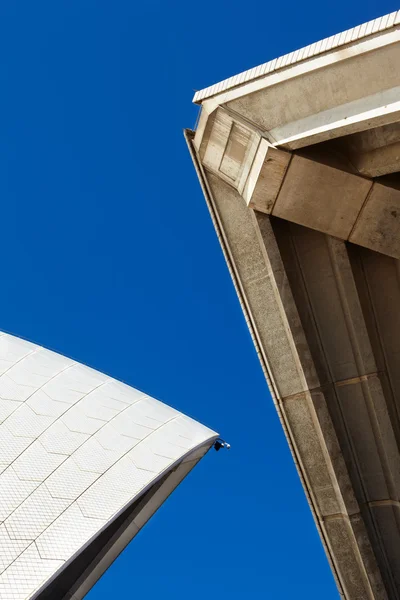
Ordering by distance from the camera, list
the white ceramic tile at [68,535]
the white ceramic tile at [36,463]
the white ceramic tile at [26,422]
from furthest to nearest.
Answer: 1. the white ceramic tile at [26,422]
2. the white ceramic tile at [36,463]
3. the white ceramic tile at [68,535]

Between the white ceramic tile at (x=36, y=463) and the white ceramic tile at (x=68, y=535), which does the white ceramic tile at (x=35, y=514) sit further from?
the white ceramic tile at (x=36, y=463)

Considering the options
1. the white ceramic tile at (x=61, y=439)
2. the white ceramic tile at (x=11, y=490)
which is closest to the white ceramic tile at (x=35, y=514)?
the white ceramic tile at (x=11, y=490)

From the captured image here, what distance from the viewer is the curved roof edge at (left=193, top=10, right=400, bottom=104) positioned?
277 inches

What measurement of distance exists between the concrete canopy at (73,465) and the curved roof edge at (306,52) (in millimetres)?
9125

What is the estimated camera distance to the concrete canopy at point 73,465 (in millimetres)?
12953

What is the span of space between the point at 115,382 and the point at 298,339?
9.82 meters

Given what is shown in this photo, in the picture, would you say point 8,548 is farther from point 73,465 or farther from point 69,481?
point 73,465

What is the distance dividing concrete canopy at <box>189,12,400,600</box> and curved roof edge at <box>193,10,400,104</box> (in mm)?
47

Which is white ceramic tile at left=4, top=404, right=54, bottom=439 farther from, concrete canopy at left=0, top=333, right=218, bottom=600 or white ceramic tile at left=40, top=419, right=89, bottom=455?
white ceramic tile at left=40, top=419, right=89, bottom=455

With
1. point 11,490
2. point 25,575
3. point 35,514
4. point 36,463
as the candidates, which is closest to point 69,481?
point 36,463

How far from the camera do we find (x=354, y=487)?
10.8 meters

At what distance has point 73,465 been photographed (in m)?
14.8

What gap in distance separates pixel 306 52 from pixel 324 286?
12.8 ft

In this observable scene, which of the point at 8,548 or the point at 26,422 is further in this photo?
the point at 26,422
